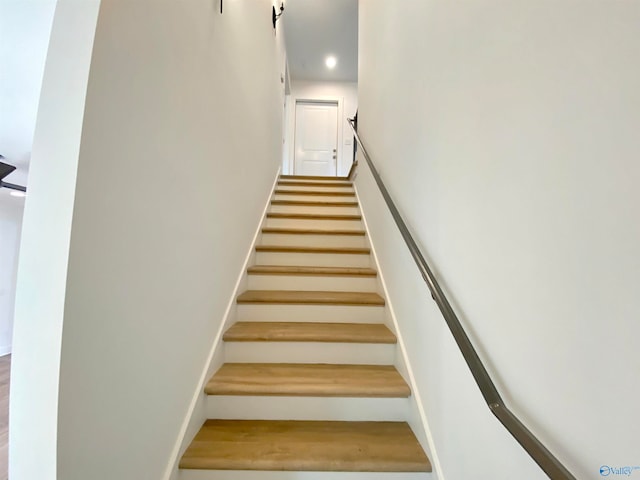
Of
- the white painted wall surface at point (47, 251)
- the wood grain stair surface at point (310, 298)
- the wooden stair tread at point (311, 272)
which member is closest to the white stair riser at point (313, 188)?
the wooden stair tread at point (311, 272)

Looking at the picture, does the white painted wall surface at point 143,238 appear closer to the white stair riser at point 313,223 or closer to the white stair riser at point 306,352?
the white stair riser at point 306,352

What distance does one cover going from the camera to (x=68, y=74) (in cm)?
59

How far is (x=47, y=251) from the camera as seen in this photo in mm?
562

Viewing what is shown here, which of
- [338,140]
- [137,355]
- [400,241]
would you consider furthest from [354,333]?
[338,140]

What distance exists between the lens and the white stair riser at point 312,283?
2072 millimetres

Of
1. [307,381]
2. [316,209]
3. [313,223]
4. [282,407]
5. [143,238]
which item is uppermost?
[316,209]

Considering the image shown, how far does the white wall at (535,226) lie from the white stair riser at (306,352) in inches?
14.8

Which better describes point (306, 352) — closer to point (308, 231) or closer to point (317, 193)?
point (308, 231)

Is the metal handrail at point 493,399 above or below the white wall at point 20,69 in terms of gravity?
below

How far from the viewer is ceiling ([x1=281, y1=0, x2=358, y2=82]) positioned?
4.01 m

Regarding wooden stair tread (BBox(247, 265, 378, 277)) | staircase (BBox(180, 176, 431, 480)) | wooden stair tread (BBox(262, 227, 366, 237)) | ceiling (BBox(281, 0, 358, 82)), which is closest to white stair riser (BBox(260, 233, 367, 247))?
wooden stair tread (BBox(262, 227, 366, 237))

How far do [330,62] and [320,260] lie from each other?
454 cm

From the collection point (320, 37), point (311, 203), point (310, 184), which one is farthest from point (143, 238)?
point (320, 37)

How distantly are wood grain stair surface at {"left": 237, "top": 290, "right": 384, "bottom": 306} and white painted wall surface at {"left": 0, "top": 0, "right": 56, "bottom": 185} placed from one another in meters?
1.31
